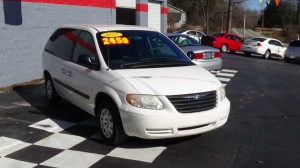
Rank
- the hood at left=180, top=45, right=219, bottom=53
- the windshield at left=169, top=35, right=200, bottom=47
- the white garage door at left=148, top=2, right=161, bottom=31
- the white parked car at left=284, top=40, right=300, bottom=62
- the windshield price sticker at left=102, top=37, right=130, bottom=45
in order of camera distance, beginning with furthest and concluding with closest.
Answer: the white garage door at left=148, top=2, right=161, bottom=31 → the white parked car at left=284, top=40, right=300, bottom=62 → the windshield at left=169, top=35, right=200, bottom=47 → the hood at left=180, top=45, right=219, bottom=53 → the windshield price sticker at left=102, top=37, right=130, bottom=45

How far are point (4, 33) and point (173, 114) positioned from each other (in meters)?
6.71

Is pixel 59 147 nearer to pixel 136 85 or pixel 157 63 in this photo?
pixel 136 85

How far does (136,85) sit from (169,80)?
47cm

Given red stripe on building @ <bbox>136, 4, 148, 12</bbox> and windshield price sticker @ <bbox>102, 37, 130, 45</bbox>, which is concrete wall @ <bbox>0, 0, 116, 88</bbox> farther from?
Answer: red stripe on building @ <bbox>136, 4, 148, 12</bbox>

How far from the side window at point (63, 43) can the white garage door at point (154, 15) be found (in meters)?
14.9

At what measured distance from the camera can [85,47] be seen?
6.36 m

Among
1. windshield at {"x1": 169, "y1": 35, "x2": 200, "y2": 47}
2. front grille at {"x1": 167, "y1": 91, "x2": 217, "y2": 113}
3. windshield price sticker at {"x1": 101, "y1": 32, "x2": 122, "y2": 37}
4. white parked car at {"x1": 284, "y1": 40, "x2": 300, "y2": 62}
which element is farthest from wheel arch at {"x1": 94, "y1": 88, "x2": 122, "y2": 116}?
white parked car at {"x1": 284, "y1": 40, "x2": 300, "y2": 62}

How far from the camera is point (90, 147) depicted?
18.1 ft

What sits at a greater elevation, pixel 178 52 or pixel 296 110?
pixel 178 52

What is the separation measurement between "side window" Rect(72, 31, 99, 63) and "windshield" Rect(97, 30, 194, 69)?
0.15 m

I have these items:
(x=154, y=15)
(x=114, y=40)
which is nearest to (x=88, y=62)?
(x=114, y=40)

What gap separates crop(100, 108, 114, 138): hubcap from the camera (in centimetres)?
546

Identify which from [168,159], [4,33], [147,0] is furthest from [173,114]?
[147,0]

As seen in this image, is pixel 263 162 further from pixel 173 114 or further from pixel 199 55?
Answer: pixel 199 55
